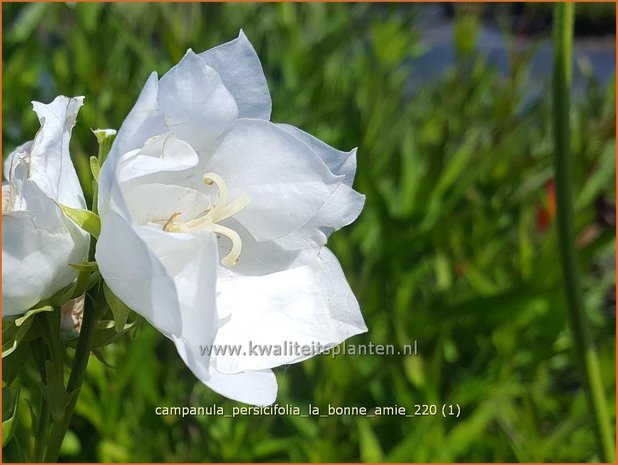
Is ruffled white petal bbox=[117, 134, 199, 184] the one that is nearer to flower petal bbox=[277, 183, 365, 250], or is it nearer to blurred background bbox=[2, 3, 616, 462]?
flower petal bbox=[277, 183, 365, 250]

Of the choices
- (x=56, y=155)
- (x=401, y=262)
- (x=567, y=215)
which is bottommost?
(x=401, y=262)

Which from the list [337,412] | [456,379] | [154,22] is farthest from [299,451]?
[154,22]

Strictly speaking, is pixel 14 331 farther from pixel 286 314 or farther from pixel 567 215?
pixel 567 215

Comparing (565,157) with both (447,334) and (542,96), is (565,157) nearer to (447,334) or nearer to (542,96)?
(447,334)

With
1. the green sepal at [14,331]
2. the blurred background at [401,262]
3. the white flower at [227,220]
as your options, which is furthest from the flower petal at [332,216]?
the blurred background at [401,262]

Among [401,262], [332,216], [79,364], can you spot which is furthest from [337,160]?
[401,262]

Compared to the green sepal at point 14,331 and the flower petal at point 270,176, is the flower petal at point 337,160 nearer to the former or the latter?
the flower petal at point 270,176

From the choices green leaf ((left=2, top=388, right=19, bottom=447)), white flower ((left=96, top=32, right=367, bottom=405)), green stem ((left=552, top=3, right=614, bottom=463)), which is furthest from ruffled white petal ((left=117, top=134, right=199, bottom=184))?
green stem ((left=552, top=3, right=614, bottom=463))
